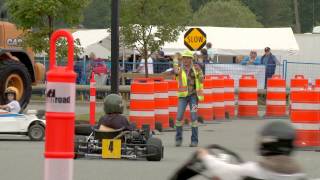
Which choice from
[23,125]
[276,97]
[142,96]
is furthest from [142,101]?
[276,97]

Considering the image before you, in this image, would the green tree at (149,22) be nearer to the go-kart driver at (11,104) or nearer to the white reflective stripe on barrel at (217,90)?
the white reflective stripe on barrel at (217,90)

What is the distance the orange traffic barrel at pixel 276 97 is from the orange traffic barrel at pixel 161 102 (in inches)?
213

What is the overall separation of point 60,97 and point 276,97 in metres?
20.7

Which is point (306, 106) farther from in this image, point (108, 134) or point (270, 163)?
point (270, 163)

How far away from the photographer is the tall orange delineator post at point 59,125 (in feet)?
19.9

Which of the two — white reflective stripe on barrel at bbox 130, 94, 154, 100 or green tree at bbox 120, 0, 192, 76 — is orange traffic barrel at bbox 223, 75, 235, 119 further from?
green tree at bbox 120, 0, 192, 76

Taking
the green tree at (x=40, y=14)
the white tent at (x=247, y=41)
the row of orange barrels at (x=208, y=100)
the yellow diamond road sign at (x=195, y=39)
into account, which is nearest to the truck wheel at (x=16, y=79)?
the green tree at (x=40, y=14)

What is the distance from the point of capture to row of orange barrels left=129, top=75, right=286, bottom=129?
2041 cm

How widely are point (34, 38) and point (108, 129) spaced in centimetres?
1266

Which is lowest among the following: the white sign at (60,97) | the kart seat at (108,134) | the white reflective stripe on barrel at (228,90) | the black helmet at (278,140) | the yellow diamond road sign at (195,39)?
the kart seat at (108,134)

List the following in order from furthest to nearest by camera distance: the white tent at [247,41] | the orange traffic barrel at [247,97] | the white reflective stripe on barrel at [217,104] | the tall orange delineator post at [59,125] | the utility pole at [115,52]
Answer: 1. the white tent at [247,41]
2. the orange traffic barrel at [247,97]
3. the white reflective stripe on barrel at [217,104]
4. the utility pole at [115,52]
5. the tall orange delineator post at [59,125]

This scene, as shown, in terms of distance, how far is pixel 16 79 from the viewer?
930 inches

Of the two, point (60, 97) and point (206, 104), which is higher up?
point (60, 97)

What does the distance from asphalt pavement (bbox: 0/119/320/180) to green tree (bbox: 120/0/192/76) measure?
1309cm
